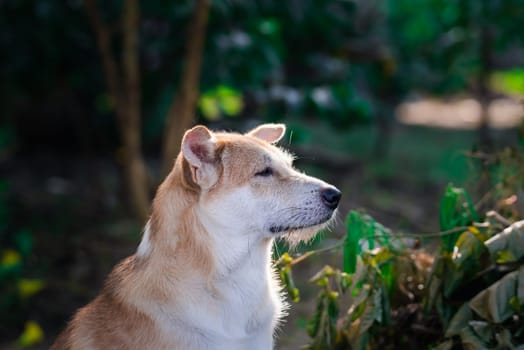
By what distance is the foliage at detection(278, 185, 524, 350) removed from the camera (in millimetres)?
3402

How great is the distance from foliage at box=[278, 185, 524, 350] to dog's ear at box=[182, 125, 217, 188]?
0.66 meters

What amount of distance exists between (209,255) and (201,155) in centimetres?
45

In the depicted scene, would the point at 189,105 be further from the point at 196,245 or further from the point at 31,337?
the point at 196,245

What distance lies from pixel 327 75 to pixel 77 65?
257 centimetres

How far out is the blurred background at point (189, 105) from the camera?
655cm

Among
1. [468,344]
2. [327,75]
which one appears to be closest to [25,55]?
[327,75]

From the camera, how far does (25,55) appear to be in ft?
24.2

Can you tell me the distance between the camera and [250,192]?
11.7 feet

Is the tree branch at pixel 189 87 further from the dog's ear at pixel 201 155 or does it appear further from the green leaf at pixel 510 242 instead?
the green leaf at pixel 510 242

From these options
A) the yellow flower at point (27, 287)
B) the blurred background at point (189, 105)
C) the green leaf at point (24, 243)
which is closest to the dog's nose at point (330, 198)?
the blurred background at point (189, 105)

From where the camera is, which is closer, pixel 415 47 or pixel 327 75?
pixel 327 75

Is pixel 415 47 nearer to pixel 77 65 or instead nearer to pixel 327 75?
pixel 327 75

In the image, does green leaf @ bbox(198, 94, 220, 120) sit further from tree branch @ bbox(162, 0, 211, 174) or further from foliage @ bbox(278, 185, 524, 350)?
foliage @ bbox(278, 185, 524, 350)

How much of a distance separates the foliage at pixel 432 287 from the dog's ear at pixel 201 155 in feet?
2.17
